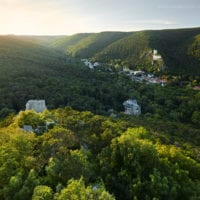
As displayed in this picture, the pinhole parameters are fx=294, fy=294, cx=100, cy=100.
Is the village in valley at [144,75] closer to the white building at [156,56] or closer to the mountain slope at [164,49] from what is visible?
the white building at [156,56]

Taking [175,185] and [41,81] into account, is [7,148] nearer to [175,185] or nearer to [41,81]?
[175,185]

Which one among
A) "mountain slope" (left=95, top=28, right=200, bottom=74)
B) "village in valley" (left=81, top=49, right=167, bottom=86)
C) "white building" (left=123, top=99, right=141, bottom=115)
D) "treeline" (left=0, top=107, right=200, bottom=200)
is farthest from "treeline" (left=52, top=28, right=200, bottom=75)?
"treeline" (left=0, top=107, right=200, bottom=200)

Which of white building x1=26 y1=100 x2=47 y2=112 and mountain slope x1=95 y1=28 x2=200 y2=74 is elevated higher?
white building x1=26 y1=100 x2=47 y2=112

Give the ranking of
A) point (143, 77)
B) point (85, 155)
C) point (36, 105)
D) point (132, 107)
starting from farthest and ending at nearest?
point (143, 77)
point (132, 107)
point (36, 105)
point (85, 155)

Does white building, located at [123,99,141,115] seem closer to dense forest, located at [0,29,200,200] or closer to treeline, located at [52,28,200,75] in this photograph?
dense forest, located at [0,29,200,200]

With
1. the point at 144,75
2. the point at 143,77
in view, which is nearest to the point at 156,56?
the point at 144,75

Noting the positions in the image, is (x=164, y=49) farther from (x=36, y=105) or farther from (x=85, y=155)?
(x=85, y=155)

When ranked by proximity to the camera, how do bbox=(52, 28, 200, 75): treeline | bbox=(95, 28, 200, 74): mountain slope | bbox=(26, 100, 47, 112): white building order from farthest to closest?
1. bbox=(95, 28, 200, 74): mountain slope
2. bbox=(52, 28, 200, 75): treeline
3. bbox=(26, 100, 47, 112): white building
